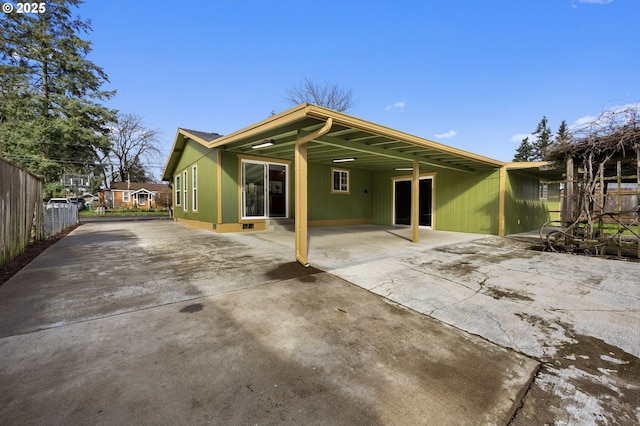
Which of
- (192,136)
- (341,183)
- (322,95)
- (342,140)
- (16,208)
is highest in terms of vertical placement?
A: (322,95)

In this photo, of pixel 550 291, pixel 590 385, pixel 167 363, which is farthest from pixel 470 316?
pixel 167 363

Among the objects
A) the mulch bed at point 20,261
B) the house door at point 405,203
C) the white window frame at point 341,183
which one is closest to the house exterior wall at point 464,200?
the house door at point 405,203

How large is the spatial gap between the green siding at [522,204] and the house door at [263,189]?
7.64 meters

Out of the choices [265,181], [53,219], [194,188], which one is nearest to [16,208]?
[53,219]

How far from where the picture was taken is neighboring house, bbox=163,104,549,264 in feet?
22.9

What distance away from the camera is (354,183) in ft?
39.3

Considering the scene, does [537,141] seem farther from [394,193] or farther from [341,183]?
[341,183]

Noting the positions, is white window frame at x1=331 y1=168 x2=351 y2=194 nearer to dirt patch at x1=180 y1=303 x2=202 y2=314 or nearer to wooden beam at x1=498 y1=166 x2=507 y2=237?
wooden beam at x1=498 y1=166 x2=507 y2=237

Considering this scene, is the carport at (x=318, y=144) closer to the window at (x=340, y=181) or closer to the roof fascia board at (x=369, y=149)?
the roof fascia board at (x=369, y=149)

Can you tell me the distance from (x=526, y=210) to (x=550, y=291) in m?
8.69

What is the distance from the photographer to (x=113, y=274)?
158 inches

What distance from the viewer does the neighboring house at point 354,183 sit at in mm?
6980

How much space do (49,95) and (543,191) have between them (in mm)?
29856

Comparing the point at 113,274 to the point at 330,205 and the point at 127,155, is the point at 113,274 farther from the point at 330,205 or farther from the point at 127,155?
the point at 127,155
